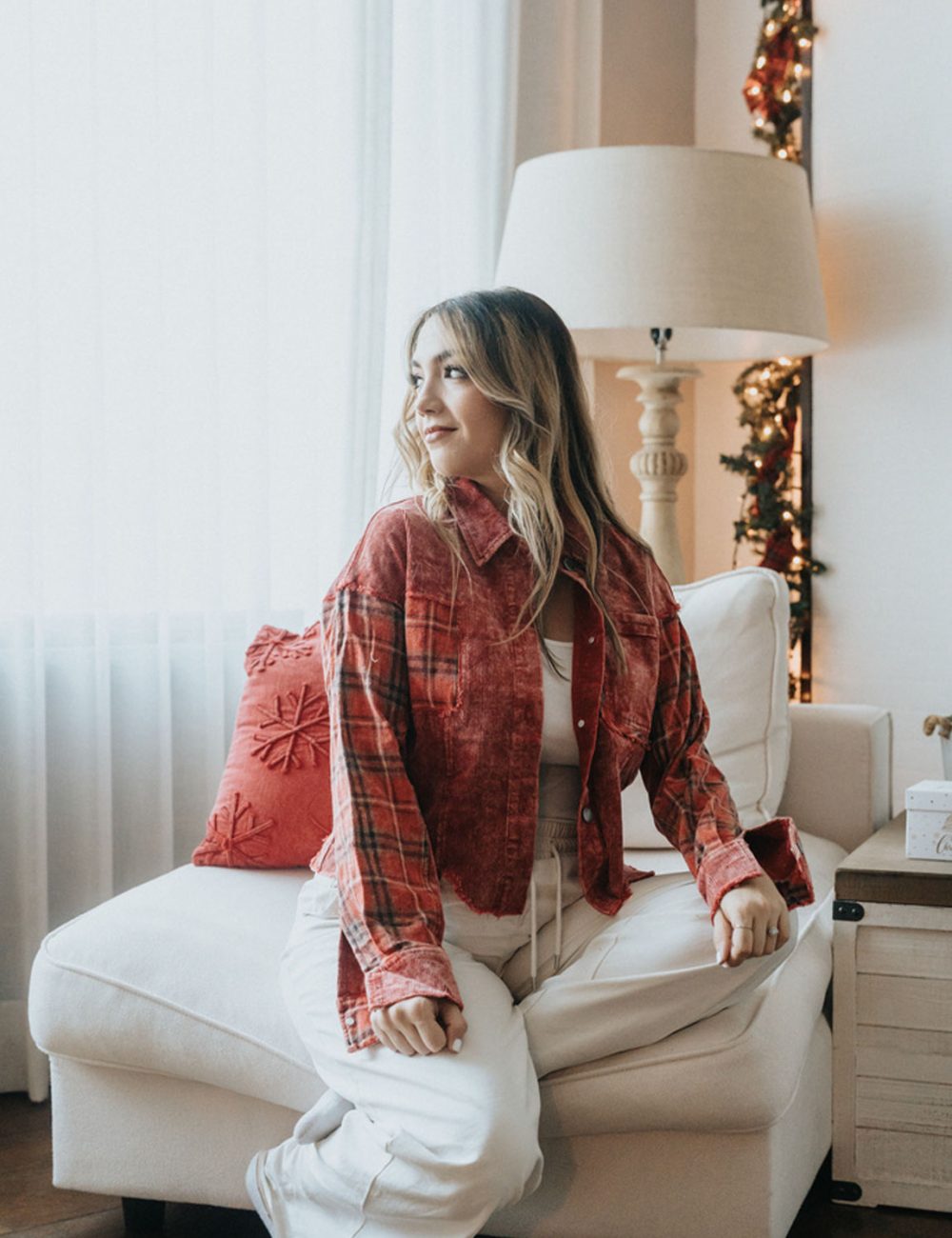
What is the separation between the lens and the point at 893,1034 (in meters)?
1.83

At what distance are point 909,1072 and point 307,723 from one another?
3.03 feet

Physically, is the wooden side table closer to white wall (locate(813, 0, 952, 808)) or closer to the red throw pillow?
the red throw pillow

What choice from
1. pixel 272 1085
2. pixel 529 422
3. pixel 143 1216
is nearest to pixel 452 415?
pixel 529 422

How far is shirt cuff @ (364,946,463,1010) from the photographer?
1387 millimetres

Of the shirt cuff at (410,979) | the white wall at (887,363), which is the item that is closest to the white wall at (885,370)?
the white wall at (887,363)

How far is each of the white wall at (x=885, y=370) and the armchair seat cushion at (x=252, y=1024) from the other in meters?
1.07

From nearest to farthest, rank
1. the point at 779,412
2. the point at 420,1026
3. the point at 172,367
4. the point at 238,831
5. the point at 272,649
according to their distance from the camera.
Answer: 1. the point at 420,1026
2. the point at 238,831
3. the point at 272,649
4. the point at 172,367
5. the point at 779,412

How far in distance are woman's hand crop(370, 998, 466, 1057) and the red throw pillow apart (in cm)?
65

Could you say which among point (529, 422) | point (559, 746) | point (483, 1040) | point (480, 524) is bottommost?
point (483, 1040)

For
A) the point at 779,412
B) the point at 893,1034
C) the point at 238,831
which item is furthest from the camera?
the point at 779,412

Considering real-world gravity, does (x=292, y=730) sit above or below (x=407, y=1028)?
above

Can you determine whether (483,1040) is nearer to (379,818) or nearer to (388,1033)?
(388,1033)

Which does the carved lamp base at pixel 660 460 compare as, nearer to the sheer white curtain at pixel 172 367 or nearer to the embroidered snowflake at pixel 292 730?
the sheer white curtain at pixel 172 367

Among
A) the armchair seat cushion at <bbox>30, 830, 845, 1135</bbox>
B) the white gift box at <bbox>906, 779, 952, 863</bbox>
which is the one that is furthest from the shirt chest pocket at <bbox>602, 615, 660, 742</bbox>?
the white gift box at <bbox>906, 779, 952, 863</bbox>
